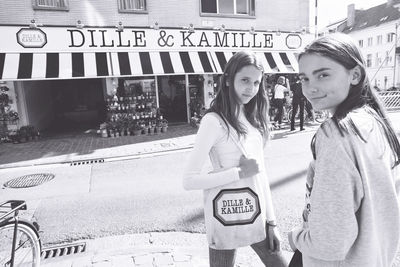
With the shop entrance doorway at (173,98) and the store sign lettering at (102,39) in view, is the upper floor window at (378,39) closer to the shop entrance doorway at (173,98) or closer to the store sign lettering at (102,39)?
the shop entrance doorway at (173,98)

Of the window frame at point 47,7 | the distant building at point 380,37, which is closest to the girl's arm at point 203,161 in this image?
the window frame at point 47,7

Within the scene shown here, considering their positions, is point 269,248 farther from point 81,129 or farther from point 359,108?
point 81,129

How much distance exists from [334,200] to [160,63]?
1148 cm

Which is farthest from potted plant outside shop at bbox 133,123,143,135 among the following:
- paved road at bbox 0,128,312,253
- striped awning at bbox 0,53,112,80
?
paved road at bbox 0,128,312,253

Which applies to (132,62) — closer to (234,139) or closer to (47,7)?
(47,7)

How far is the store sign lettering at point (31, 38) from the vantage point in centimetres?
1088

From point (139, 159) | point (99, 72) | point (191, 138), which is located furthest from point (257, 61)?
point (99, 72)

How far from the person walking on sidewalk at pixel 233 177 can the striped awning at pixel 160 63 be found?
9779 mm

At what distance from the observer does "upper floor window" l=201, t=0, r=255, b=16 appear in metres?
13.7

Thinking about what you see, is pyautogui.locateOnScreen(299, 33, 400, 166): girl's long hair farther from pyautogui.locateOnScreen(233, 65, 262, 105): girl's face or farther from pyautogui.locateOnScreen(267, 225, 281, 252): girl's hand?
pyautogui.locateOnScreen(267, 225, 281, 252): girl's hand

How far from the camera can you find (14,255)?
285 cm

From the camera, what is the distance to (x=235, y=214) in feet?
6.24

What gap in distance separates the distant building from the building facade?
102 feet

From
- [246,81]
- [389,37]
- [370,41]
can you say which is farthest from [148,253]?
[370,41]
